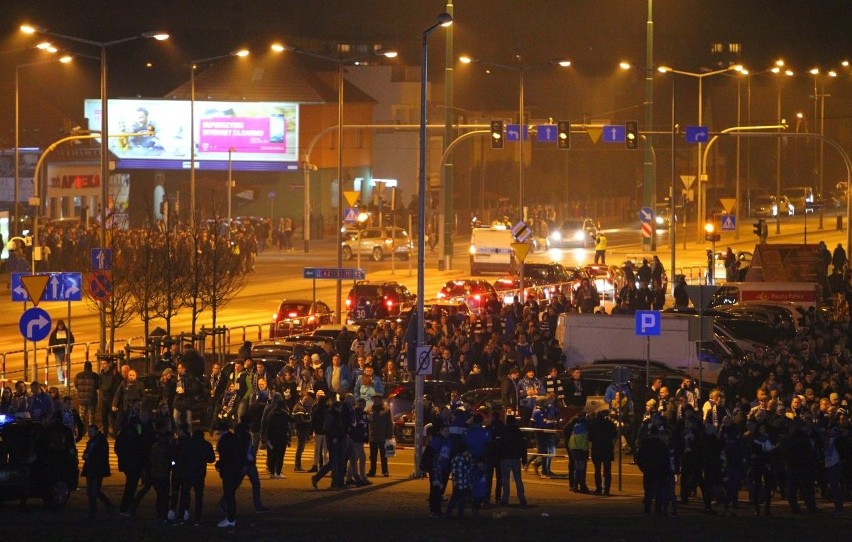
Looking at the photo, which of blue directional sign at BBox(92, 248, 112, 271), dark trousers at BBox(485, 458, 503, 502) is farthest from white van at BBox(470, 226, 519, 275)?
dark trousers at BBox(485, 458, 503, 502)

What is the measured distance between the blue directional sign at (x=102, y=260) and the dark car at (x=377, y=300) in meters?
10.8

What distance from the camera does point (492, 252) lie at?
59125mm

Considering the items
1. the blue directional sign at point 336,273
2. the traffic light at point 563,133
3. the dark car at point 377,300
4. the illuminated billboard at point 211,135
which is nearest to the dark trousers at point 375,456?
the blue directional sign at point 336,273

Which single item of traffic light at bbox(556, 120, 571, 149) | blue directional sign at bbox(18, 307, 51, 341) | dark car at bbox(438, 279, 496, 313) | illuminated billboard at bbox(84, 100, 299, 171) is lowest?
blue directional sign at bbox(18, 307, 51, 341)

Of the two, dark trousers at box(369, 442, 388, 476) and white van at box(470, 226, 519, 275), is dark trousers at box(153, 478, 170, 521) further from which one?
white van at box(470, 226, 519, 275)

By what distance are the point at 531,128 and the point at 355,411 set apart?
33832 mm

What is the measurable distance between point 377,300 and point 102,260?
12609 millimetres

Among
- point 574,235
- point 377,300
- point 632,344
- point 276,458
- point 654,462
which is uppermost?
point 574,235

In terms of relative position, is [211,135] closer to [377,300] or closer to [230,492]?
[377,300]

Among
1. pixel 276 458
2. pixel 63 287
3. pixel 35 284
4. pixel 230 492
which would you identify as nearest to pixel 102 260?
pixel 63 287

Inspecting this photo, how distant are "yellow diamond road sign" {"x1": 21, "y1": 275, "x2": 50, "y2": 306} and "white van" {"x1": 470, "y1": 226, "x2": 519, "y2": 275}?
3397 cm

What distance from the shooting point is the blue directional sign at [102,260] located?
30.0 metres

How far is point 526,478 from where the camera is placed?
2258 cm

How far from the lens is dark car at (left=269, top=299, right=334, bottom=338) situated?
38.9 meters
